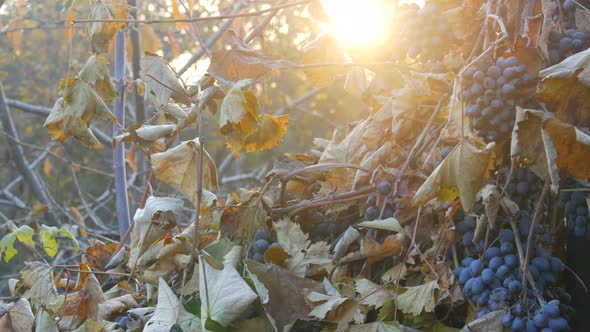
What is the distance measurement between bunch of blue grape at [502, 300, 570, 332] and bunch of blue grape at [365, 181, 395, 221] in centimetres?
25

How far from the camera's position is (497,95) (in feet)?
2.83

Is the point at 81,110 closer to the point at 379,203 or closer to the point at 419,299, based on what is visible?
the point at 379,203

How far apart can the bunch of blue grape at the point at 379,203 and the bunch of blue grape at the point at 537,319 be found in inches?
9.9

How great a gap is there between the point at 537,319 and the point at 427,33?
17.7 inches

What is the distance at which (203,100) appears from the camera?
1.04 m

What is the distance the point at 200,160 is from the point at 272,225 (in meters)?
0.18

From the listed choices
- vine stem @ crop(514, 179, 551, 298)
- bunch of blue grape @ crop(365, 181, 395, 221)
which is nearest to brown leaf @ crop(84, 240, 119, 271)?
bunch of blue grape @ crop(365, 181, 395, 221)

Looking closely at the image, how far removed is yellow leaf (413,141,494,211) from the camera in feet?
2.69

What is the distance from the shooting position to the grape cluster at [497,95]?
2.82 ft

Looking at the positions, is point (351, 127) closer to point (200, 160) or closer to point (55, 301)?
point (200, 160)

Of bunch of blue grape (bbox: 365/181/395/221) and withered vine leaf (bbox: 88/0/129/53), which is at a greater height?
withered vine leaf (bbox: 88/0/129/53)

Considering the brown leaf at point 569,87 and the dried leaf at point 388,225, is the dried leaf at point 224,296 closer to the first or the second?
the dried leaf at point 388,225

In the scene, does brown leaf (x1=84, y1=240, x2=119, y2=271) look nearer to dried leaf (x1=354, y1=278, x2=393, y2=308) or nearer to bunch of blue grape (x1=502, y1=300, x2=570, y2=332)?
dried leaf (x1=354, y1=278, x2=393, y2=308)

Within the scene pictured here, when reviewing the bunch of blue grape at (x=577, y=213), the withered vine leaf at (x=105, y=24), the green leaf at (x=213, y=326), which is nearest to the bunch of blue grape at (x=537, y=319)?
the bunch of blue grape at (x=577, y=213)
